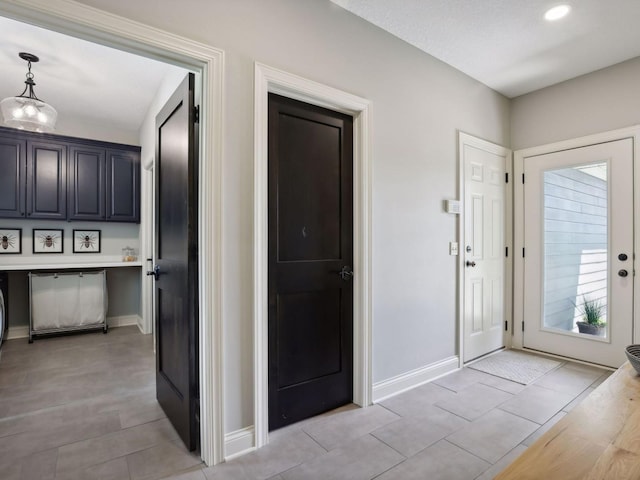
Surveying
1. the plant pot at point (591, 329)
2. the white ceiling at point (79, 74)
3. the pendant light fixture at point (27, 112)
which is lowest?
the plant pot at point (591, 329)

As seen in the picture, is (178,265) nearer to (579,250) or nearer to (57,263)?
(57,263)

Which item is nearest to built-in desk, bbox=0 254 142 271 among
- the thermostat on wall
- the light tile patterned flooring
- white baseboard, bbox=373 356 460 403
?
the light tile patterned flooring

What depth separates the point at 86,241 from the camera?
475 cm

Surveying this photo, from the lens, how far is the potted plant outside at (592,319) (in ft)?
10.5

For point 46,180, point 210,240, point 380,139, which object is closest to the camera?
point 210,240

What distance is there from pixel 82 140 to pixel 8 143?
73cm

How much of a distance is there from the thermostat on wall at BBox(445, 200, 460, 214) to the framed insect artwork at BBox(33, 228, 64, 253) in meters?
4.85

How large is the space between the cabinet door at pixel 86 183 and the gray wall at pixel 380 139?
3.59 metres

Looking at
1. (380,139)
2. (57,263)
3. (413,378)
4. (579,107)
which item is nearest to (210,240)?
(380,139)

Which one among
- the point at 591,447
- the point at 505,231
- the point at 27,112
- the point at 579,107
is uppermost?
the point at 579,107

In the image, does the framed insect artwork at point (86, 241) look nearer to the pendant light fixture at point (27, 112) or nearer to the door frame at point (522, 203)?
the pendant light fixture at point (27, 112)

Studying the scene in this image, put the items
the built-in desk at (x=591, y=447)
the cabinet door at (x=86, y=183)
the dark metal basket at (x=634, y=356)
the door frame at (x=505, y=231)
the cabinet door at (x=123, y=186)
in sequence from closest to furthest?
the built-in desk at (x=591, y=447), the dark metal basket at (x=634, y=356), the door frame at (x=505, y=231), the cabinet door at (x=86, y=183), the cabinet door at (x=123, y=186)

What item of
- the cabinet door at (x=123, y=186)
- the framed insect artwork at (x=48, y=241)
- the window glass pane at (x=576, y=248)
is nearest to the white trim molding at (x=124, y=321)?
the framed insect artwork at (x=48, y=241)

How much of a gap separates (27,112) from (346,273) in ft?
10.1
